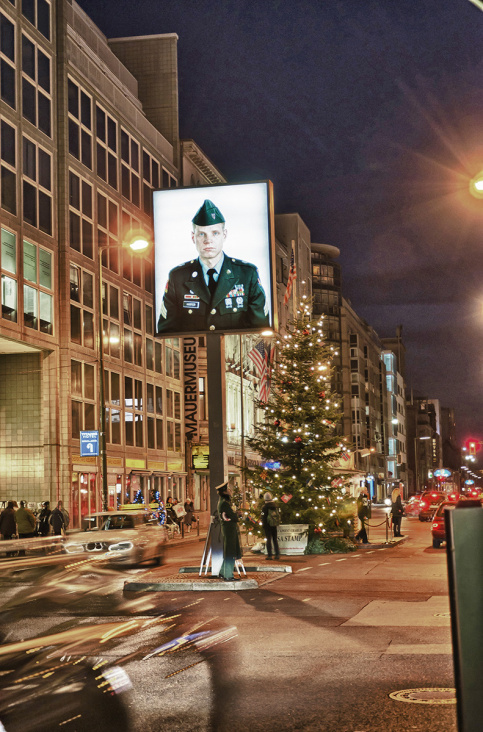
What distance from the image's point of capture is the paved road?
757 cm

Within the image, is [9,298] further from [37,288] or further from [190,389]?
[190,389]

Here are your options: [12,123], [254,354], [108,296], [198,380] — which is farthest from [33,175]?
[198,380]

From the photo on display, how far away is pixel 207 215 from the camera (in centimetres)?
2191

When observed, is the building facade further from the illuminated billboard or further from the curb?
the curb

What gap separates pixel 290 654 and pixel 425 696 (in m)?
2.56

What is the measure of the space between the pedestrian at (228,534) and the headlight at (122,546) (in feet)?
14.6

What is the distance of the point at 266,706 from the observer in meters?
7.91

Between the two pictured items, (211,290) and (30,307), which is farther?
(30,307)

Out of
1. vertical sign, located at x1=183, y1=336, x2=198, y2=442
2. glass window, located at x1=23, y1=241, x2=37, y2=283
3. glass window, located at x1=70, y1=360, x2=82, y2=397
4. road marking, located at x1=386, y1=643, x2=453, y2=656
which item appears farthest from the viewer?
vertical sign, located at x1=183, y1=336, x2=198, y2=442

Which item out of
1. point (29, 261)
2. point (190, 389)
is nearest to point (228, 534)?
point (29, 261)

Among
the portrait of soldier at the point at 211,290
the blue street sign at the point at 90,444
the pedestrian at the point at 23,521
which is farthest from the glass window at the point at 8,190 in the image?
the portrait of soldier at the point at 211,290

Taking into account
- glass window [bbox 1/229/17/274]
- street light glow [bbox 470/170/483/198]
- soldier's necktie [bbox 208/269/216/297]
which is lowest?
street light glow [bbox 470/170/483/198]

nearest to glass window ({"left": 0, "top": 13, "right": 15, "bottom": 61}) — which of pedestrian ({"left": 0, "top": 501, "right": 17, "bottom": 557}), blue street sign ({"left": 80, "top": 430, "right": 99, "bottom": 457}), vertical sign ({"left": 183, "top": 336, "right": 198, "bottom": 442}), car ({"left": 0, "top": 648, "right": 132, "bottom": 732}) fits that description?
blue street sign ({"left": 80, "top": 430, "right": 99, "bottom": 457})

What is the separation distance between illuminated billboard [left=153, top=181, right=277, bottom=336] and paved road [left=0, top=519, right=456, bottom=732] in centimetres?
592
